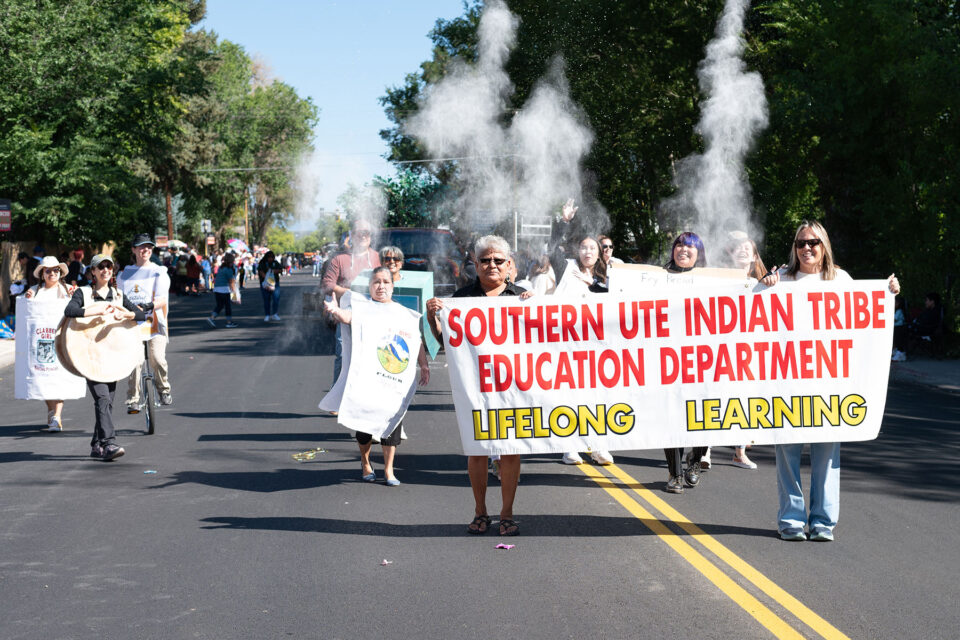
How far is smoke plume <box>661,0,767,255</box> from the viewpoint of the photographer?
28422 millimetres

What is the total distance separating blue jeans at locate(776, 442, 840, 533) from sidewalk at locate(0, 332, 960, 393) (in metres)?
10.2

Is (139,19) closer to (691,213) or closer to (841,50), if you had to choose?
(691,213)

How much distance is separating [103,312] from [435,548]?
16.0 feet

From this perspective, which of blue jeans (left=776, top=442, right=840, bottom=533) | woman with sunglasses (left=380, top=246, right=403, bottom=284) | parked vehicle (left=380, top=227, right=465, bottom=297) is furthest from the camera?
parked vehicle (left=380, top=227, right=465, bottom=297)

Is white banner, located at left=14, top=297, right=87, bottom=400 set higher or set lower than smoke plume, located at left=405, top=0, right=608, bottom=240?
lower

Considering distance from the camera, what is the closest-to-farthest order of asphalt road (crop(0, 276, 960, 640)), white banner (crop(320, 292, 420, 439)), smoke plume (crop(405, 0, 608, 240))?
asphalt road (crop(0, 276, 960, 640))
white banner (crop(320, 292, 420, 439))
smoke plume (crop(405, 0, 608, 240))

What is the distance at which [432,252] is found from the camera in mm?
21828

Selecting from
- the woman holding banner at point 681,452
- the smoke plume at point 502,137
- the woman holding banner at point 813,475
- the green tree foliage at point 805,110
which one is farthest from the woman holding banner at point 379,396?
the smoke plume at point 502,137

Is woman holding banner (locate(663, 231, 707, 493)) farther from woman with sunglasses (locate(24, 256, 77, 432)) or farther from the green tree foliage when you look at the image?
the green tree foliage

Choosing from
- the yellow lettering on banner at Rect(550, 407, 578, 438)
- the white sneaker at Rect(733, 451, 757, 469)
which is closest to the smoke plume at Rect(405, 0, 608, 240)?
the white sneaker at Rect(733, 451, 757, 469)

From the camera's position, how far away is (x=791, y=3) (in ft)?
81.6

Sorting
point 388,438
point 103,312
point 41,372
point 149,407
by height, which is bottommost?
point 149,407

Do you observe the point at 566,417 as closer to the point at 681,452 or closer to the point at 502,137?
the point at 681,452

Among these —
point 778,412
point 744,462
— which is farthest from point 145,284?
point 778,412
